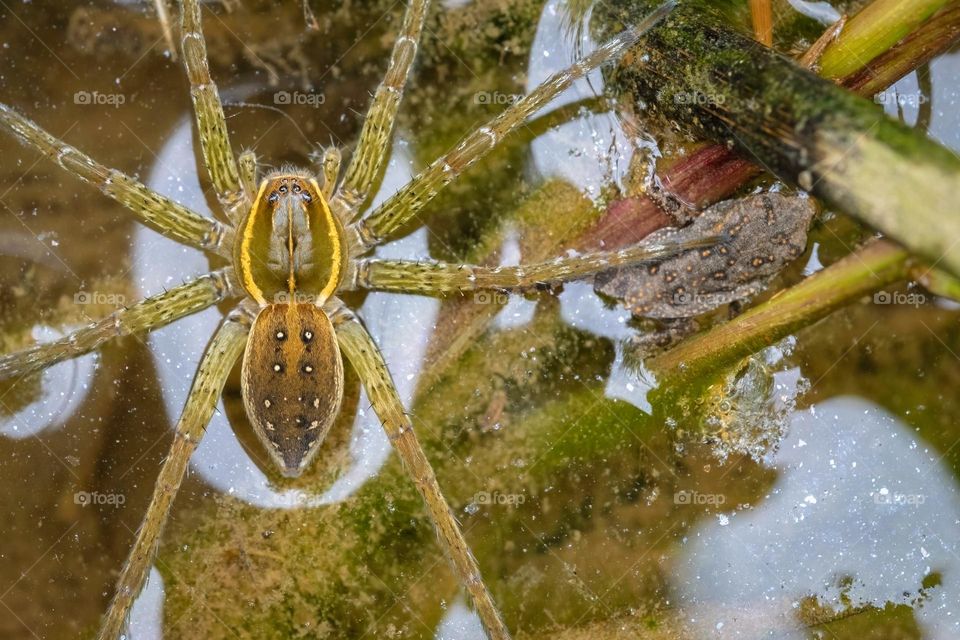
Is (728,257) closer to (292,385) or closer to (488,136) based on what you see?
(488,136)

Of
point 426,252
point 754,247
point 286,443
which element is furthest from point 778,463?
point 286,443

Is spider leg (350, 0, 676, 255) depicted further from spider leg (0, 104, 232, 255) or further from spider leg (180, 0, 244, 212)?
spider leg (0, 104, 232, 255)

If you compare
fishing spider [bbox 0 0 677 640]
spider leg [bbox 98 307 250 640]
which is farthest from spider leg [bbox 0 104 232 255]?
spider leg [bbox 98 307 250 640]

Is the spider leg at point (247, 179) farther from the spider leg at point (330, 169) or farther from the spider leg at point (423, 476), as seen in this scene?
the spider leg at point (423, 476)

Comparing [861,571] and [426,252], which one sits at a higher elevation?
[426,252]

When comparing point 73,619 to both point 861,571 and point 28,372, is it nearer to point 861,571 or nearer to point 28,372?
point 28,372

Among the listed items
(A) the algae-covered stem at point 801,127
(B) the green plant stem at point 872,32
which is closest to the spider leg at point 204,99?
(A) the algae-covered stem at point 801,127

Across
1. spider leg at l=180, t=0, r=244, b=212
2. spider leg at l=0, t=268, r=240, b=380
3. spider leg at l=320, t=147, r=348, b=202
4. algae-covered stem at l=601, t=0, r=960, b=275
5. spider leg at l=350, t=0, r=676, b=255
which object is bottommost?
algae-covered stem at l=601, t=0, r=960, b=275

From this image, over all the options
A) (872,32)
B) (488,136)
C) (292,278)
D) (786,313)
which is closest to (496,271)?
(488,136)

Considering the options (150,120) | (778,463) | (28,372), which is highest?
(150,120)
